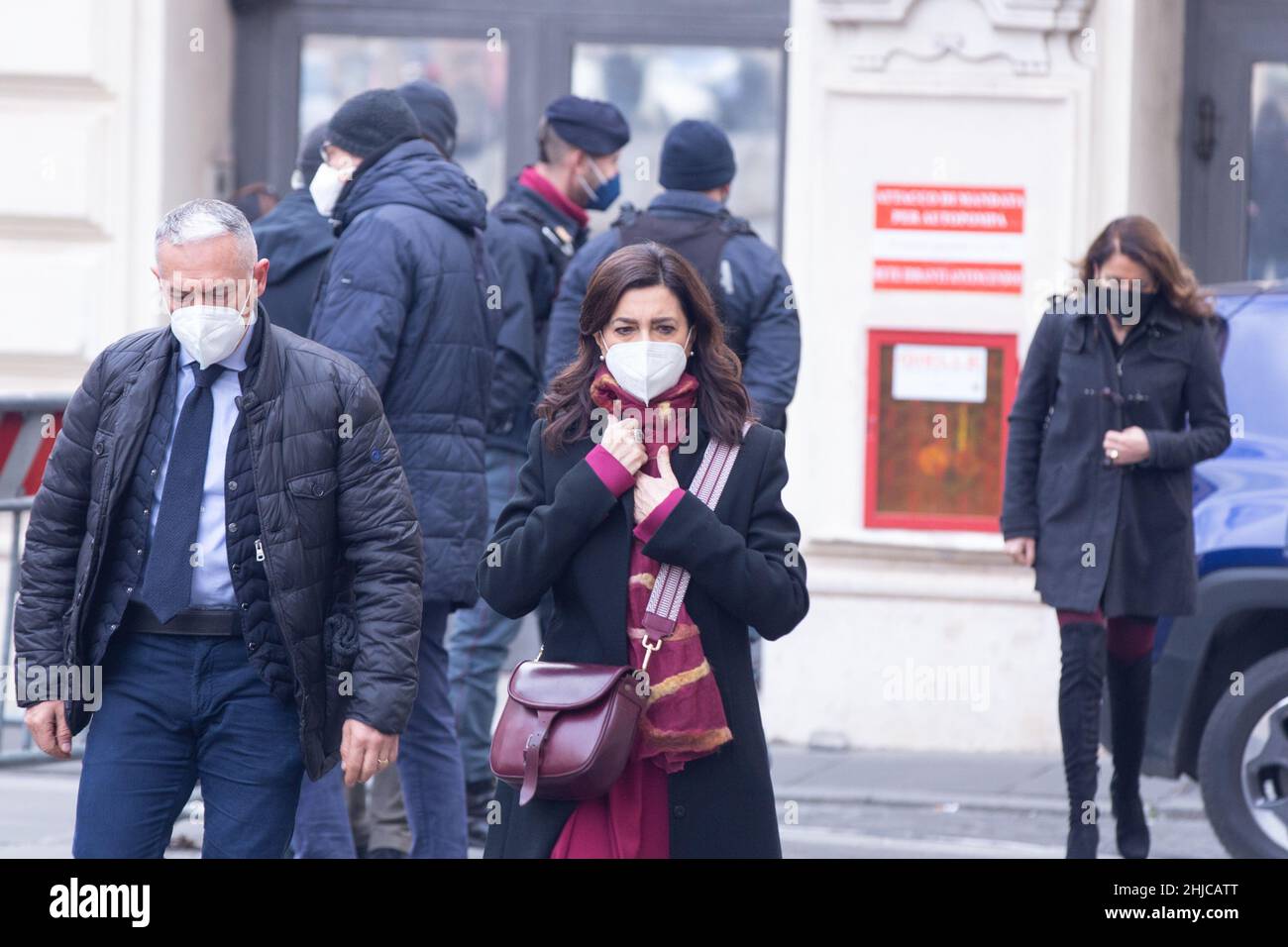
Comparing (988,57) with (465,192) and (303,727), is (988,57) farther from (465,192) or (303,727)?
(303,727)

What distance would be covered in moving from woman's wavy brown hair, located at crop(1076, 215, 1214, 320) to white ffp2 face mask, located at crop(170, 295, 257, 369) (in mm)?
3173

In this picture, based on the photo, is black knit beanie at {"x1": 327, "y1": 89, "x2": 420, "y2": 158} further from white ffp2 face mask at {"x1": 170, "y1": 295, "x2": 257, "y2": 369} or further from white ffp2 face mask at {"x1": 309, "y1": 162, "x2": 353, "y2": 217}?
white ffp2 face mask at {"x1": 170, "y1": 295, "x2": 257, "y2": 369}

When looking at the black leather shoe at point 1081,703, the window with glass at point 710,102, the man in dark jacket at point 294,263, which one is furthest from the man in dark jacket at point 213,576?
the window with glass at point 710,102

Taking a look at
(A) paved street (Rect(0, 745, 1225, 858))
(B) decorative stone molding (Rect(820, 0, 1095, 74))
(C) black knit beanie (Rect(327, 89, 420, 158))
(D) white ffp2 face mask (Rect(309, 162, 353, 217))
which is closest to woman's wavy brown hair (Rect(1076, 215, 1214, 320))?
(A) paved street (Rect(0, 745, 1225, 858))

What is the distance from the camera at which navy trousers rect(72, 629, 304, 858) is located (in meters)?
4.08

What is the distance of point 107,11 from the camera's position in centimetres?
932

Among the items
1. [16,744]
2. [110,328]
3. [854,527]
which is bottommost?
[16,744]

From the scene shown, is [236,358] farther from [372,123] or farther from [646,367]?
[372,123]

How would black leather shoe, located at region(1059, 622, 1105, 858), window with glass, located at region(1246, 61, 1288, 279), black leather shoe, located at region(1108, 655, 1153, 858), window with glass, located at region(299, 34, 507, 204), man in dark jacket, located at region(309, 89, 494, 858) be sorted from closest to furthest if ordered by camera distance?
1. man in dark jacket, located at region(309, 89, 494, 858)
2. black leather shoe, located at region(1059, 622, 1105, 858)
3. black leather shoe, located at region(1108, 655, 1153, 858)
4. window with glass, located at region(1246, 61, 1288, 279)
5. window with glass, located at region(299, 34, 507, 204)

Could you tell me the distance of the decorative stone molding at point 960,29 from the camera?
28.9 feet

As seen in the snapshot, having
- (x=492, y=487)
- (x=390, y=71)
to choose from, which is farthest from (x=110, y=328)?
(x=492, y=487)

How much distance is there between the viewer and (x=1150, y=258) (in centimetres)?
640

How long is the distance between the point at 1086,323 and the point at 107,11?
4.76m

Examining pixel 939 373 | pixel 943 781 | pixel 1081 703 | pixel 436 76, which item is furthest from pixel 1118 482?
pixel 436 76
